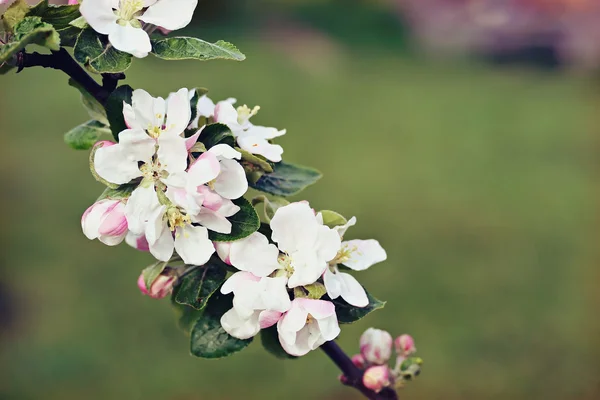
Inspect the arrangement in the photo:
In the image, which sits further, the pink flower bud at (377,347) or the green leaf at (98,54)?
the pink flower bud at (377,347)

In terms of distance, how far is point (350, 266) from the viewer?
47cm

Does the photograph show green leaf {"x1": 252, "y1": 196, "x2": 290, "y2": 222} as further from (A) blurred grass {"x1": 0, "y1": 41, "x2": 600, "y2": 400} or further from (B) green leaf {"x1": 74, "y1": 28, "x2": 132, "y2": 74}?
(A) blurred grass {"x1": 0, "y1": 41, "x2": 600, "y2": 400}

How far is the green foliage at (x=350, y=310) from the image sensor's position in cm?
46

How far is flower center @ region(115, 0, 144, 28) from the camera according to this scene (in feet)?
1.43

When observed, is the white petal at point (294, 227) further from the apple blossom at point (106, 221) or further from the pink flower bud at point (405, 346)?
the pink flower bud at point (405, 346)

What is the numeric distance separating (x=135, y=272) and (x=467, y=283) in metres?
1.03

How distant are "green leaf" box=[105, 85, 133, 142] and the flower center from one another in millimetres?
40

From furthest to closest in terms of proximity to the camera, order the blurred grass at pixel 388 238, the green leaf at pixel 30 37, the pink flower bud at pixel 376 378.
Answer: the blurred grass at pixel 388 238 → the pink flower bud at pixel 376 378 → the green leaf at pixel 30 37

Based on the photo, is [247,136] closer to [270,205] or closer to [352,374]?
[270,205]

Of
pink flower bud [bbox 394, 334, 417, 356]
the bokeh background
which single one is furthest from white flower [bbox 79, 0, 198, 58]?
the bokeh background

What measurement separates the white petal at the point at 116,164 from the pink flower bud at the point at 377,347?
0.74 ft

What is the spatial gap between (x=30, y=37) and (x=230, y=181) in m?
0.14

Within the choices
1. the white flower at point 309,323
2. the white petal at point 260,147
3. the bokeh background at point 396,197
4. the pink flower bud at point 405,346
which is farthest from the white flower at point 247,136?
the bokeh background at point 396,197

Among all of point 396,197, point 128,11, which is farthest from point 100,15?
point 396,197
